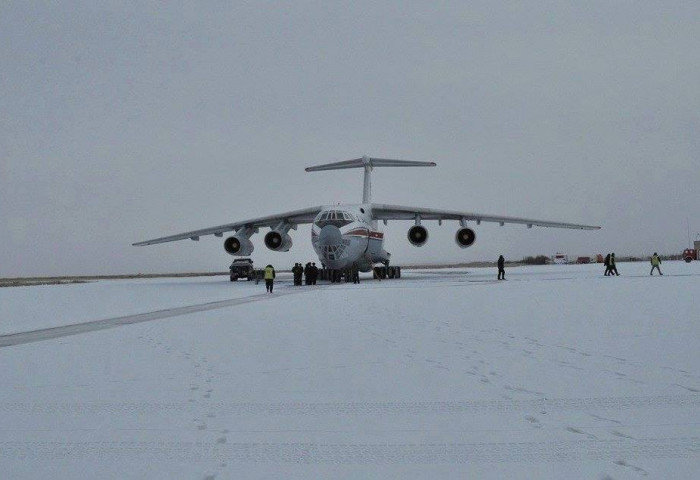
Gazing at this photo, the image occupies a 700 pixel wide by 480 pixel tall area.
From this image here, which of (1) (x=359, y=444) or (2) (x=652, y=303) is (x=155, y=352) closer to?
(1) (x=359, y=444)

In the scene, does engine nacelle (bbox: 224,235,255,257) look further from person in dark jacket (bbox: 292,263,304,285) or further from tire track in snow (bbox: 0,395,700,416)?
tire track in snow (bbox: 0,395,700,416)

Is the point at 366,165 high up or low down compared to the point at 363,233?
up

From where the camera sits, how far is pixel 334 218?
1048 inches

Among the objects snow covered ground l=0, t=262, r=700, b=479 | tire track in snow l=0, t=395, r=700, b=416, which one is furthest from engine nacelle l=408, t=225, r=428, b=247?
tire track in snow l=0, t=395, r=700, b=416

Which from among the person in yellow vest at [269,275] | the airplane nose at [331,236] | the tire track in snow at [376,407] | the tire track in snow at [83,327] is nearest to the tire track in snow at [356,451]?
the tire track in snow at [376,407]

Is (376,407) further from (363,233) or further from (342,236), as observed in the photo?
(363,233)

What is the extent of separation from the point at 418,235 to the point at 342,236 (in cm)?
603

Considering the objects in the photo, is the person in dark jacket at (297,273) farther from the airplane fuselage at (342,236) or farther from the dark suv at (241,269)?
the dark suv at (241,269)

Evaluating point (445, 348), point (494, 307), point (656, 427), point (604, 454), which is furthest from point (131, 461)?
point (494, 307)

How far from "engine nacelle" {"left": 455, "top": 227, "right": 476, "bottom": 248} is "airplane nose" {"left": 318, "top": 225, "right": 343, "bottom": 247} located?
7.23m

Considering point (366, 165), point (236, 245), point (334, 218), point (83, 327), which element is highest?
point (366, 165)

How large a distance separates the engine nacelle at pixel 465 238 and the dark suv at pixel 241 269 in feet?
40.0

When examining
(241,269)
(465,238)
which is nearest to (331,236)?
(465,238)

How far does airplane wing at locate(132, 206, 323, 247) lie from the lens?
3081 cm
